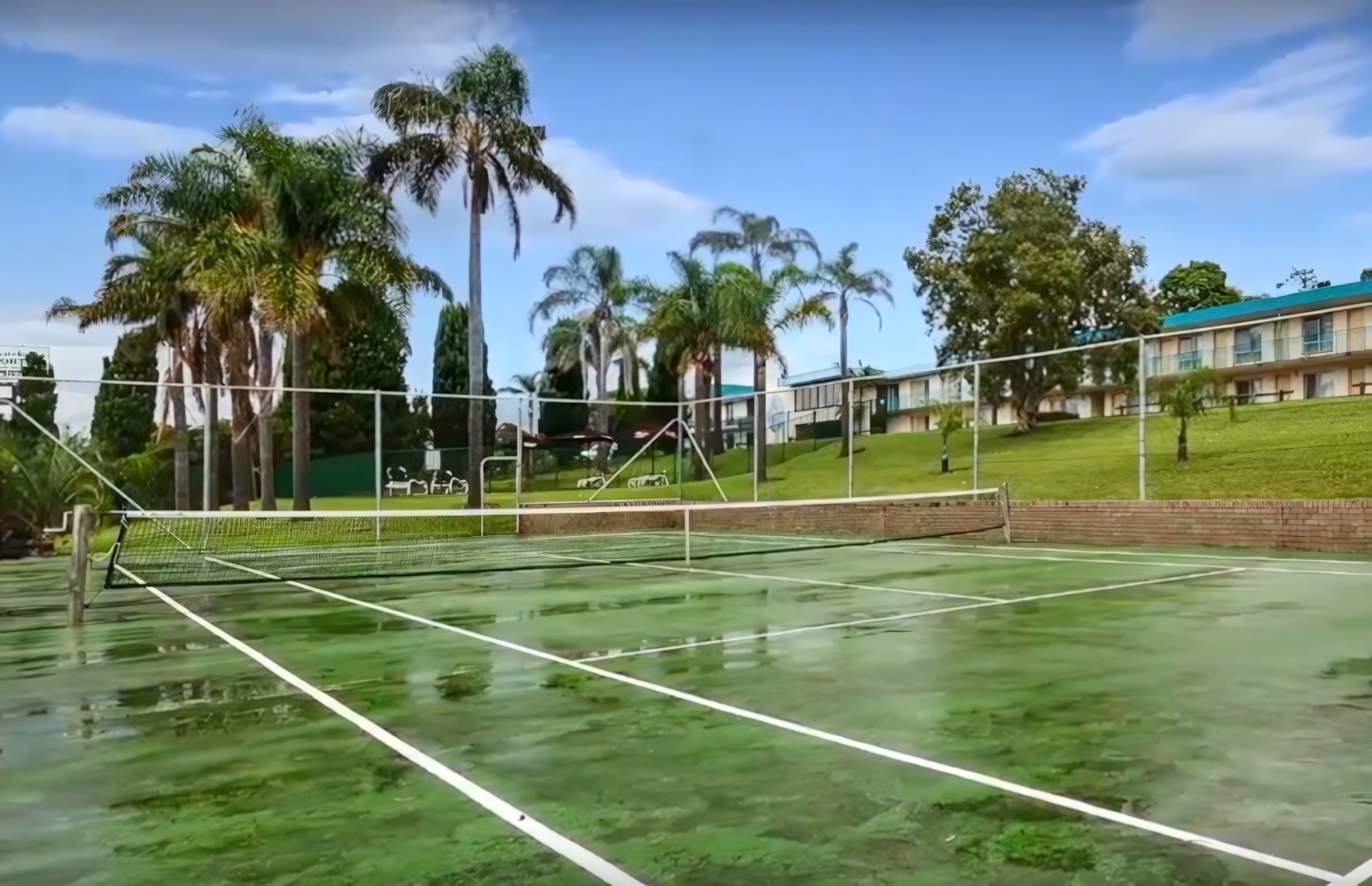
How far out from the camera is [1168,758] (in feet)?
13.9

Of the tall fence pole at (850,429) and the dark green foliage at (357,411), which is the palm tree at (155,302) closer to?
Result: the dark green foliage at (357,411)

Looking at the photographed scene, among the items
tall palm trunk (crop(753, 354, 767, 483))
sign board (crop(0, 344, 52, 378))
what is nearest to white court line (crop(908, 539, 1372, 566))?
tall palm trunk (crop(753, 354, 767, 483))

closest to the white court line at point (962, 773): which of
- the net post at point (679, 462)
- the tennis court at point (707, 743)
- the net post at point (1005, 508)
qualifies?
the tennis court at point (707, 743)

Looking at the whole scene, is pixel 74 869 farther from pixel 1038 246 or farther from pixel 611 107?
pixel 1038 246

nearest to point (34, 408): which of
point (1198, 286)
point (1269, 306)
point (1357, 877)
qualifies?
point (1357, 877)

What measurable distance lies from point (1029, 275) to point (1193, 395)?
783 inches

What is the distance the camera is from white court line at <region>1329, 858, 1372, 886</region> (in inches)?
119

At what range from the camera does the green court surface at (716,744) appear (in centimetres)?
333

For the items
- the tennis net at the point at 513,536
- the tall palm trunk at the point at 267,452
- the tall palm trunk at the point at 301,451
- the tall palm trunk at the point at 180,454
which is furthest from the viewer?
the tall palm trunk at the point at 301,451

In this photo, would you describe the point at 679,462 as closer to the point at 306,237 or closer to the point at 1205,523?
the point at 306,237

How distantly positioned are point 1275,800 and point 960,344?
33.9 metres

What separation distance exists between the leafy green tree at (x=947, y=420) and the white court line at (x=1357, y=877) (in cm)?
1491

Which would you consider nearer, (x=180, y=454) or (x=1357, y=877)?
(x=1357, y=877)

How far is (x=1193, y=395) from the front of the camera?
14.9m
